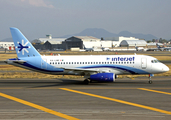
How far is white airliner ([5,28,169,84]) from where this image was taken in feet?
103

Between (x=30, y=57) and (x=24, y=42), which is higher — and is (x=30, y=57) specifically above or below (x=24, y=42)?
below

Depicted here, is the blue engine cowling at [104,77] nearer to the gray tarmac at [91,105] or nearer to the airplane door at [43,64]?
the gray tarmac at [91,105]

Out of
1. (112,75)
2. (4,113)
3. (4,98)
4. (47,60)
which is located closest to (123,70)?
(112,75)

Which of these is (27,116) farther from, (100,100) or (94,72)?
(94,72)

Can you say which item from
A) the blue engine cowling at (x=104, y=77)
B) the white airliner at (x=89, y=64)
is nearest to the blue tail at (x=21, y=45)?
the white airliner at (x=89, y=64)

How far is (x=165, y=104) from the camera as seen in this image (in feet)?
62.8

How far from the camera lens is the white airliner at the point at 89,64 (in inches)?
1236

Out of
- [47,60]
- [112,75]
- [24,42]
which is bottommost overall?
[112,75]

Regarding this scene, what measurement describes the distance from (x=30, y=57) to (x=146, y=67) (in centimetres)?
1735

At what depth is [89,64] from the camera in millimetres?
32500

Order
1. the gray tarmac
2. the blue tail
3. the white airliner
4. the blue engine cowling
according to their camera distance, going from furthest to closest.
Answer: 1. the blue tail
2. the white airliner
3. the blue engine cowling
4. the gray tarmac

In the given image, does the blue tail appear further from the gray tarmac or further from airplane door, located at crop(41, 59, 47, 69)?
the gray tarmac

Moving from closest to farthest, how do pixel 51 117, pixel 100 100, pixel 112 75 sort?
pixel 51 117
pixel 100 100
pixel 112 75

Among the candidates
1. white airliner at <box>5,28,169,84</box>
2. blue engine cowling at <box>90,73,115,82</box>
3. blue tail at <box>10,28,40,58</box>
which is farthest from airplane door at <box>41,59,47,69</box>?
blue engine cowling at <box>90,73,115,82</box>
